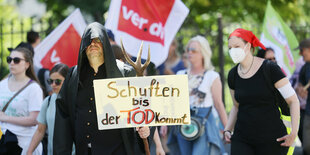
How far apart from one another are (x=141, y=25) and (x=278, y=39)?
270 cm

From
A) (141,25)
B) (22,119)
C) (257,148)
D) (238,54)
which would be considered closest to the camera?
(257,148)

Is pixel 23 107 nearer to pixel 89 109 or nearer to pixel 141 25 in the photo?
pixel 89 109

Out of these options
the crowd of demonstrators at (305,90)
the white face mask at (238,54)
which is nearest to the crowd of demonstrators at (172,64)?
the crowd of demonstrators at (305,90)

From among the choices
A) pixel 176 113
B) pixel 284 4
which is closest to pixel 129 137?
pixel 176 113

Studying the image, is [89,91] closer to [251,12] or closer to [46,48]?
[46,48]

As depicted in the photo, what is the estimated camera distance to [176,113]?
415cm

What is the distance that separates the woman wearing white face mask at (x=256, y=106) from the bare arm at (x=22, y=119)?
2263mm

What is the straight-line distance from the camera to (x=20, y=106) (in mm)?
5820

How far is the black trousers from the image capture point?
4961 mm

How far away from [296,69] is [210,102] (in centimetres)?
350

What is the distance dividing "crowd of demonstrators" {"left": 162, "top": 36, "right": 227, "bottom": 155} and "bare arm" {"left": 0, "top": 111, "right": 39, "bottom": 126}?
184cm

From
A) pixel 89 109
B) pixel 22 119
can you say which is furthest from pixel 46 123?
pixel 89 109

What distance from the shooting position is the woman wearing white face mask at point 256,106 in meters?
4.91

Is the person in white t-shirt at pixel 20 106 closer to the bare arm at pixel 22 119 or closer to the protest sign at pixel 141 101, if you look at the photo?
the bare arm at pixel 22 119
